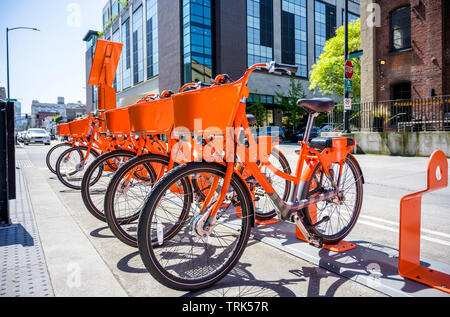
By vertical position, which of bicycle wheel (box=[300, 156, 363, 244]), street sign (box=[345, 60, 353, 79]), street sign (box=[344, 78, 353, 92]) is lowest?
bicycle wheel (box=[300, 156, 363, 244])

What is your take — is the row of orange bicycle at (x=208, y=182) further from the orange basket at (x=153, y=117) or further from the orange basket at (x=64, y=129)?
the orange basket at (x=64, y=129)

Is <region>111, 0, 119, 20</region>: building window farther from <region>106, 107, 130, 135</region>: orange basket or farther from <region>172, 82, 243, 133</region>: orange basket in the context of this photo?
<region>172, 82, 243, 133</region>: orange basket

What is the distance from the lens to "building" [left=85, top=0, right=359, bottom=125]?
3422 centimetres

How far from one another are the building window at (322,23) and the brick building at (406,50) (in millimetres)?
27664

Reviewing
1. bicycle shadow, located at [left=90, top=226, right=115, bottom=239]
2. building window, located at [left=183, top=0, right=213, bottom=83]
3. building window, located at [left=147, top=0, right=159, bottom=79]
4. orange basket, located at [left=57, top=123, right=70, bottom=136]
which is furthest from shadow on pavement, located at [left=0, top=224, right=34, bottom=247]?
building window, located at [left=147, top=0, right=159, bottom=79]

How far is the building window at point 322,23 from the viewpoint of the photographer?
4444cm

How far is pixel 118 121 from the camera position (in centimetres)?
423

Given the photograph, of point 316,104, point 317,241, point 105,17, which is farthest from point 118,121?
point 105,17

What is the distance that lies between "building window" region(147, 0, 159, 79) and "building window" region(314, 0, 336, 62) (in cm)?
2085

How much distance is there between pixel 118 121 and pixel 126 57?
47832 millimetres

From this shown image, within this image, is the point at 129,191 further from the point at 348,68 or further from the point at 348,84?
the point at 348,84

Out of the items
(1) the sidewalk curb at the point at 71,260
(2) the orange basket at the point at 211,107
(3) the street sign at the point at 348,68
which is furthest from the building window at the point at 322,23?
(2) the orange basket at the point at 211,107
